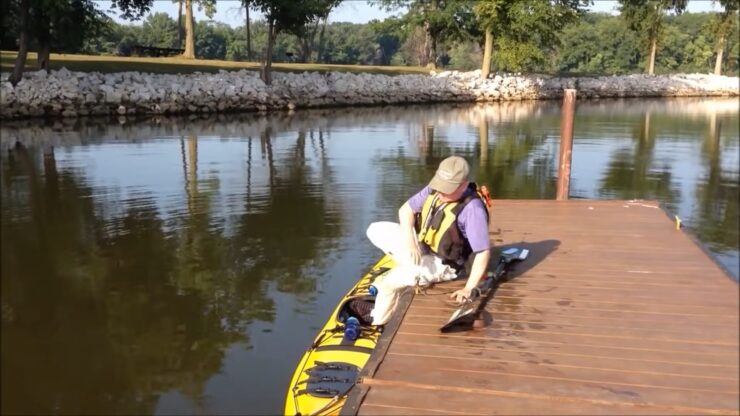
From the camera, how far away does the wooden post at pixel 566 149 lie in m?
9.34

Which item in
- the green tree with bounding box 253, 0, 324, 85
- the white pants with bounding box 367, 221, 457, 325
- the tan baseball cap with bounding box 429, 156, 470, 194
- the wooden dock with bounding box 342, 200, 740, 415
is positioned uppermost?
the green tree with bounding box 253, 0, 324, 85

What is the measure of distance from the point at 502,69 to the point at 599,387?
4378 cm

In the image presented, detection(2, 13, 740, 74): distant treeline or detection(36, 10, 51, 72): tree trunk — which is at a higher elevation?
detection(2, 13, 740, 74): distant treeline

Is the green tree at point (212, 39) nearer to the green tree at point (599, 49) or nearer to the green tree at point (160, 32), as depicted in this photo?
the green tree at point (160, 32)

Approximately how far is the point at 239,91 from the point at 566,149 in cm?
2076

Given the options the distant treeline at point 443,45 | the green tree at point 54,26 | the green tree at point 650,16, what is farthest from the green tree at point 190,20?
the green tree at point 650,16

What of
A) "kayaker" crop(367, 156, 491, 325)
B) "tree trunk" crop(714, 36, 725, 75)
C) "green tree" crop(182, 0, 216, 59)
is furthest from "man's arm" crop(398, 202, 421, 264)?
"tree trunk" crop(714, 36, 725, 75)

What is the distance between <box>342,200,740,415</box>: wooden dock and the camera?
→ 3.45 meters

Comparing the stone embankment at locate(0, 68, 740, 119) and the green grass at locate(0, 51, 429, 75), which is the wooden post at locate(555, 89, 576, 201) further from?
the green grass at locate(0, 51, 429, 75)

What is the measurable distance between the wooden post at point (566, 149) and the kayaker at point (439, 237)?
433 centimetres

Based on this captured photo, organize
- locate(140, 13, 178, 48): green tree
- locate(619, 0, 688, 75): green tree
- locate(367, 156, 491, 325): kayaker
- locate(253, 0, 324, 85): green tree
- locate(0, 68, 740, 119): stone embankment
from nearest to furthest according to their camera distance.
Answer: locate(367, 156, 491, 325): kayaker → locate(0, 68, 740, 119): stone embankment → locate(253, 0, 324, 85): green tree → locate(619, 0, 688, 75): green tree → locate(140, 13, 178, 48): green tree

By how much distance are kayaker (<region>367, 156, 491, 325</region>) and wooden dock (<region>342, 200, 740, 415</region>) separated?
0.15m

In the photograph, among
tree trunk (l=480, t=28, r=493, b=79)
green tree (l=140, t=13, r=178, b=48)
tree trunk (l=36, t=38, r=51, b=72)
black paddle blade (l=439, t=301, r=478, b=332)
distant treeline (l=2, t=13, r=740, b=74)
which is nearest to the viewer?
black paddle blade (l=439, t=301, r=478, b=332)

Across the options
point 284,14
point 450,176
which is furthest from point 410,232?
point 284,14
